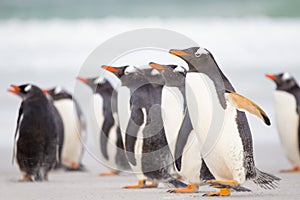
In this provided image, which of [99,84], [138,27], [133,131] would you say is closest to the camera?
[133,131]

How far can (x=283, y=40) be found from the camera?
2364 centimetres

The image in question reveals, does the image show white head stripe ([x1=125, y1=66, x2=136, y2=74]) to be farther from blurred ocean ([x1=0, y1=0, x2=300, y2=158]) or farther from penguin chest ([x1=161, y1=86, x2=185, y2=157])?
blurred ocean ([x1=0, y1=0, x2=300, y2=158])

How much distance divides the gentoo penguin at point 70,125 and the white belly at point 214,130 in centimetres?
501

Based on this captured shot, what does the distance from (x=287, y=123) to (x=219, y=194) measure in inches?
162

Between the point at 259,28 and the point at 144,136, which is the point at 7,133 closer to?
the point at 144,136

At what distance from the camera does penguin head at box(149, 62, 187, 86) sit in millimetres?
6669

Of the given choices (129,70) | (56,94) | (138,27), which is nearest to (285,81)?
(129,70)

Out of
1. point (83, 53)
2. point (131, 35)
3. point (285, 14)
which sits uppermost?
point (285, 14)

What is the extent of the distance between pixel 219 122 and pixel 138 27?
21.1 metres

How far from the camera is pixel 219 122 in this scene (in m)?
5.86

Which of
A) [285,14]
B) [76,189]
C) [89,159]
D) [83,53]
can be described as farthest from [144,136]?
[285,14]

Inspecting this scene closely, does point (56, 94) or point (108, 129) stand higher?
point (56, 94)

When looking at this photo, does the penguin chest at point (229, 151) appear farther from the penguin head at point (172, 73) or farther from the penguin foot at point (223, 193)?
the penguin head at point (172, 73)

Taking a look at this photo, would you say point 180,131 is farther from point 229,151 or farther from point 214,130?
point 229,151
